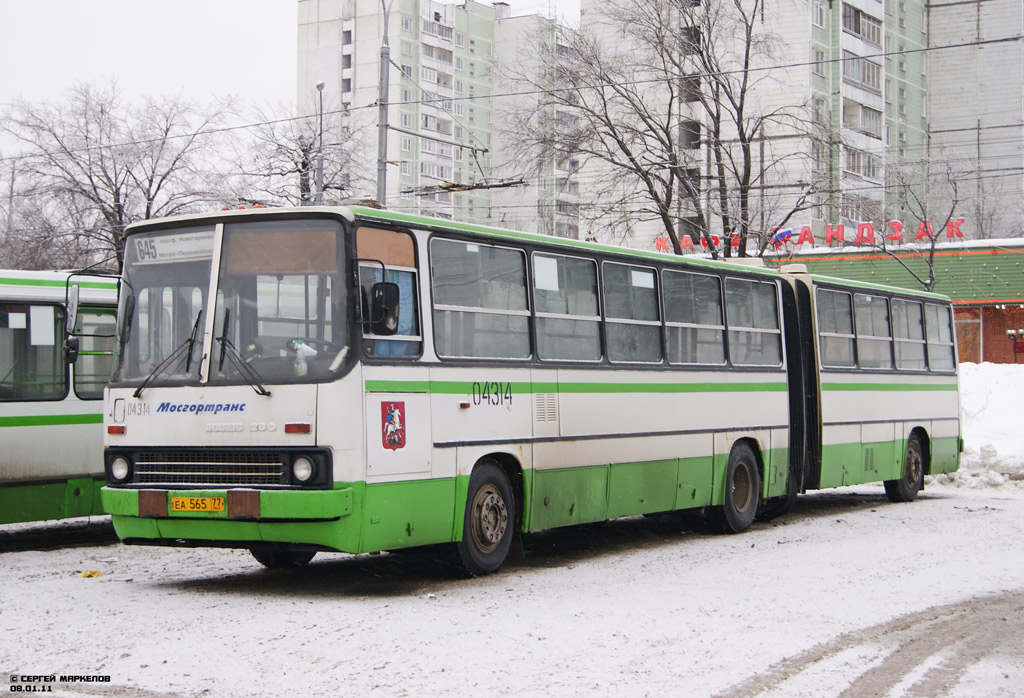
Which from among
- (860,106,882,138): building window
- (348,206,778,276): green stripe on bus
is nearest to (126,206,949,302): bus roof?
(348,206,778,276): green stripe on bus

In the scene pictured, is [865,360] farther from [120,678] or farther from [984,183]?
[984,183]

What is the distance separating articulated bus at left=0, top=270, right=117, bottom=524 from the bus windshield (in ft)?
10.4

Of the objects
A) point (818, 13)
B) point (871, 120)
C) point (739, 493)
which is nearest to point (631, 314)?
point (739, 493)

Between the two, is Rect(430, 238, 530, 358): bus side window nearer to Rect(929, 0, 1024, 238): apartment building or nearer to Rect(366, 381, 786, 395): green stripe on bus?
Rect(366, 381, 786, 395): green stripe on bus

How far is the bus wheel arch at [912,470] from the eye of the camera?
19484 millimetres

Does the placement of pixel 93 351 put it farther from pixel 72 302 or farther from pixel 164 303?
pixel 164 303

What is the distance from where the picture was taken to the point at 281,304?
10.1m

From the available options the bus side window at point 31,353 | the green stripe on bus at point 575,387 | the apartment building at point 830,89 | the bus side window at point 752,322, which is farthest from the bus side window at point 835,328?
the apartment building at point 830,89

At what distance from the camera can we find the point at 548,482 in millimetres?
12156

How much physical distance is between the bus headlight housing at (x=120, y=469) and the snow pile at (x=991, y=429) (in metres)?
15.6

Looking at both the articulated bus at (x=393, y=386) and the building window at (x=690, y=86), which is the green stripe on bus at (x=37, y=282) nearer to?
the articulated bus at (x=393, y=386)

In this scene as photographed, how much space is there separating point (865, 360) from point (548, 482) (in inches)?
303

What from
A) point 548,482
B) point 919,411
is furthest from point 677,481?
point 919,411

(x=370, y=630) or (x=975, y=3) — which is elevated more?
(x=975, y=3)
